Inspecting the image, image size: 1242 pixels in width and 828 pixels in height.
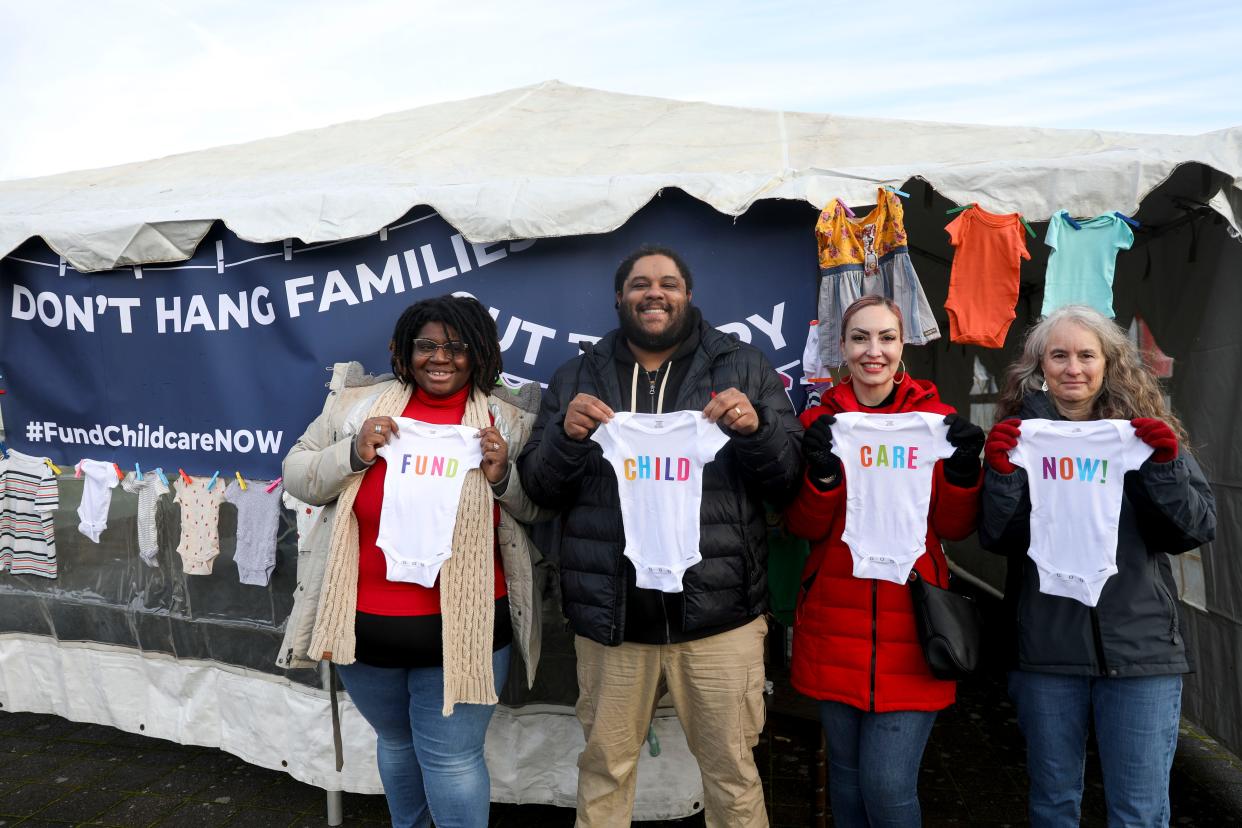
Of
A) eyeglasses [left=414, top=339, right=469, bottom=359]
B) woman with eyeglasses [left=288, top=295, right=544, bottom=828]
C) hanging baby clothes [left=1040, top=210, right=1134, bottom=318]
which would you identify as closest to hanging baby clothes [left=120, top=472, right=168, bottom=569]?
woman with eyeglasses [left=288, top=295, right=544, bottom=828]

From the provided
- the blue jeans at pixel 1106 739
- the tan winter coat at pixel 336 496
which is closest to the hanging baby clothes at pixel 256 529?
the tan winter coat at pixel 336 496

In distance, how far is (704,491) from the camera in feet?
7.96

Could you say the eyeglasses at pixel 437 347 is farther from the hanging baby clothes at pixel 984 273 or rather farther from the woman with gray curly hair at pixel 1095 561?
the hanging baby clothes at pixel 984 273

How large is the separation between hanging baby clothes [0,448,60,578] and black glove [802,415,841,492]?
151 inches

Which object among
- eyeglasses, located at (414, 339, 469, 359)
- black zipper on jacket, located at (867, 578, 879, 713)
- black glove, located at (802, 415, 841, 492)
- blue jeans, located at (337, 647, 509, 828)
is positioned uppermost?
eyeglasses, located at (414, 339, 469, 359)

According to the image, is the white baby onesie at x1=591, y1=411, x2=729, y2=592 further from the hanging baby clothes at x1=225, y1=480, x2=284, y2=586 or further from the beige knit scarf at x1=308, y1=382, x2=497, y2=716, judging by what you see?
the hanging baby clothes at x1=225, y1=480, x2=284, y2=586

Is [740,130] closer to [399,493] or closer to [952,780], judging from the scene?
[399,493]

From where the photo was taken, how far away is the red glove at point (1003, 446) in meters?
2.29

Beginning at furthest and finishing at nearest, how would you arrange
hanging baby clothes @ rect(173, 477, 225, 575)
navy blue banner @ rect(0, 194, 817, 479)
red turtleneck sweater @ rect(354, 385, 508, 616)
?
hanging baby clothes @ rect(173, 477, 225, 575)
navy blue banner @ rect(0, 194, 817, 479)
red turtleneck sweater @ rect(354, 385, 508, 616)

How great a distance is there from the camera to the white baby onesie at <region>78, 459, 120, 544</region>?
388cm

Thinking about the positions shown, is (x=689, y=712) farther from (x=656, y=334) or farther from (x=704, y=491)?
(x=656, y=334)

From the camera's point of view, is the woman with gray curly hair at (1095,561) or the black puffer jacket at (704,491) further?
the black puffer jacket at (704,491)

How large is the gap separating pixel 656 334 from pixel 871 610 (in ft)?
3.45

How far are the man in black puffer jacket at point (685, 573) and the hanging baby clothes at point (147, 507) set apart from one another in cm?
228
